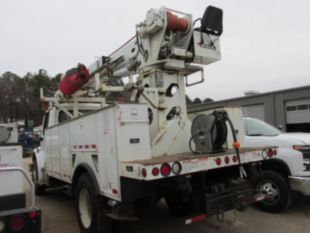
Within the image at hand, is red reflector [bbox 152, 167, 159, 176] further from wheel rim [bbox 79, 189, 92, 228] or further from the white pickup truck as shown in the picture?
the white pickup truck

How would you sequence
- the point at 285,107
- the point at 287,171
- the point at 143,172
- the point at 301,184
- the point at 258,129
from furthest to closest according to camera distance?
1. the point at 285,107
2. the point at 258,129
3. the point at 287,171
4. the point at 301,184
5. the point at 143,172

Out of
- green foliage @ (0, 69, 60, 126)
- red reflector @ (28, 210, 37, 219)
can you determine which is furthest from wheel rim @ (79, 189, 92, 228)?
green foliage @ (0, 69, 60, 126)

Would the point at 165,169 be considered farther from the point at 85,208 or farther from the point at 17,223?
the point at 85,208

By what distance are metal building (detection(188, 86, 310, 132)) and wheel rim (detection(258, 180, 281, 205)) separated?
611 inches

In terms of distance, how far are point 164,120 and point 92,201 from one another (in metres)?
1.74

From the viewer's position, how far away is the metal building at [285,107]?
73.4 feet

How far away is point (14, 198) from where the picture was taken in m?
3.49

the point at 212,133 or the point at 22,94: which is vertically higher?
the point at 22,94

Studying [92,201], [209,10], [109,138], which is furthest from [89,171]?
[209,10]

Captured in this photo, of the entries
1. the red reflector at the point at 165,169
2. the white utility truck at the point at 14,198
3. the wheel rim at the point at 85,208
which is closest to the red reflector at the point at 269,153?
the red reflector at the point at 165,169

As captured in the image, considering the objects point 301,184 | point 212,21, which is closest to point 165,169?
point 212,21

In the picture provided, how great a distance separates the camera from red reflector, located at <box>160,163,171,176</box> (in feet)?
11.5

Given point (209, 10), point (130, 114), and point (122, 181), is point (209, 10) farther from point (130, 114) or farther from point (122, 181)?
point (122, 181)

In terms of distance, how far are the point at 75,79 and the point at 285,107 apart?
20.3 metres
